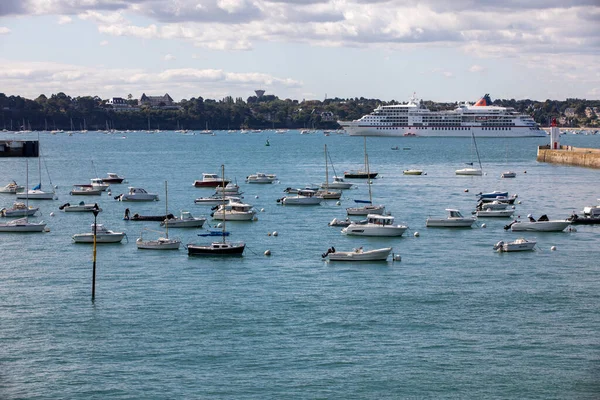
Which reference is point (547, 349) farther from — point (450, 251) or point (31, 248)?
point (31, 248)

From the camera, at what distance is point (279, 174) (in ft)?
431

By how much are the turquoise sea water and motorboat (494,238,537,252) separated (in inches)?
27.3

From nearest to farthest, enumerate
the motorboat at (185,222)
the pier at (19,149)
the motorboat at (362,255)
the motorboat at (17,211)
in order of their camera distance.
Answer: the motorboat at (362,255)
the motorboat at (185,222)
the motorboat at (17,211)
the pier at (19,149)

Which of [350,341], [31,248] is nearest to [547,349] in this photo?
[350,341]

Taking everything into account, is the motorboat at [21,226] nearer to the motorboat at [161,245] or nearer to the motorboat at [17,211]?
the motorboat at [17,211]

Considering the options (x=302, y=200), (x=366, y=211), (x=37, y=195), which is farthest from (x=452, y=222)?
(x=37, y=195)

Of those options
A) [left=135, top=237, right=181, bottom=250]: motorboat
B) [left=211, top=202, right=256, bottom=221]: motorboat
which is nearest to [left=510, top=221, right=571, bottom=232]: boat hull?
[left=211, top=202, right=256, bottom=221]: motorboat

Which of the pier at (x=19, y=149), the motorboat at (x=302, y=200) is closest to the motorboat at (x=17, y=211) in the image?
the motorboat at (x=302, y=200)

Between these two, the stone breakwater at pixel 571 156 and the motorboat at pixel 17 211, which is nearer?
the motorboat at pixel 17 211

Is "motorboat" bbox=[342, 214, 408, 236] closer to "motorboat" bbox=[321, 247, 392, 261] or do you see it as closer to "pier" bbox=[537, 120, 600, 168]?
"motorboat" bbox=[321, 247, 392, 261]

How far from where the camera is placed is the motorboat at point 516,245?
191 feet

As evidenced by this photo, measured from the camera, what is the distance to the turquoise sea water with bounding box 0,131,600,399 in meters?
34.1

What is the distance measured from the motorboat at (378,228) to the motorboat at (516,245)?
7.71 m

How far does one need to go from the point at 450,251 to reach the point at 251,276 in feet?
45.6
